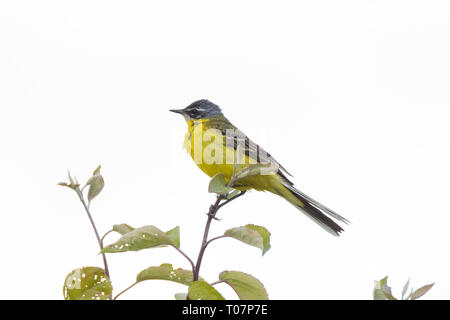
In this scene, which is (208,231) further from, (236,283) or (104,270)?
(104,270)

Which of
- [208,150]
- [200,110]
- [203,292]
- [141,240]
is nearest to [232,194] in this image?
[141,240]

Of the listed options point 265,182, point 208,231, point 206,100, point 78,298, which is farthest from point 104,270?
point 206,100

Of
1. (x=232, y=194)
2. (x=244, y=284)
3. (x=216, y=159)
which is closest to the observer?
(x=244, y=284)

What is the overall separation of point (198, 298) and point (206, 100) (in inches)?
244

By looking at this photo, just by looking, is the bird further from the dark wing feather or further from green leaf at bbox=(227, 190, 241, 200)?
green leaf at bbox=(227, 190, 241, 200)

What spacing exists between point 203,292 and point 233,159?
14.8ft

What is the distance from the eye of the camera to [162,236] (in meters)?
2.20

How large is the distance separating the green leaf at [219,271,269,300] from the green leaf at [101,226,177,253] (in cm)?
28

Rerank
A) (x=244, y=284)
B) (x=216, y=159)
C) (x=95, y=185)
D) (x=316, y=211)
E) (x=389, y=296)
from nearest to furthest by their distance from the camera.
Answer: (x=389, y=296) → (x=244, y=284) → (x=95, y=185) → (x=316, y=211) → (x=216, y=159)

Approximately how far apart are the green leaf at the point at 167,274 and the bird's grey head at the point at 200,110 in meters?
5.47

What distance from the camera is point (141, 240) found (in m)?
2.22

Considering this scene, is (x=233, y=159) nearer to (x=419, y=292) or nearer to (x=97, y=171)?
(x=97, y=171)

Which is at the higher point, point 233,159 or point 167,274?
point 233,159

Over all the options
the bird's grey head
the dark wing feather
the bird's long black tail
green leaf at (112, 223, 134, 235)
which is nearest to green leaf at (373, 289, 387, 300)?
green leaf at (112, 223, 134, 235)
